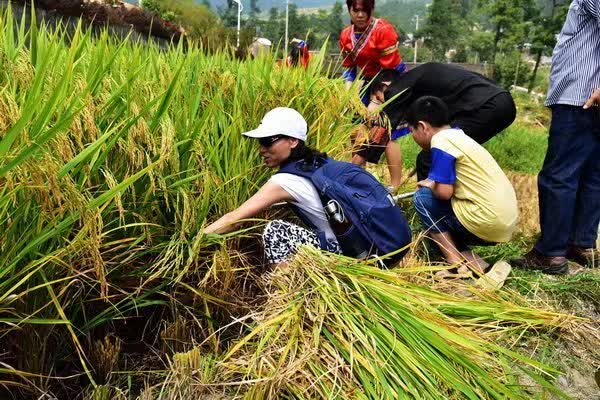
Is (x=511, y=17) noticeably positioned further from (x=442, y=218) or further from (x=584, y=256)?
(x=442, y=218)

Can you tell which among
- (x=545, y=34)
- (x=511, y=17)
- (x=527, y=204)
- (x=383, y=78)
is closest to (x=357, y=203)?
(x=383, y=78)

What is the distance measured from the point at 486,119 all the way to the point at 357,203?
1.20 metres

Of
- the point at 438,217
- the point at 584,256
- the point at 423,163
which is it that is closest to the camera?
the point at 438,217

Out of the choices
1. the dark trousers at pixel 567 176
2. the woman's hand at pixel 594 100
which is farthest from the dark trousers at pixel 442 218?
the woman's hand at pixel 594 100

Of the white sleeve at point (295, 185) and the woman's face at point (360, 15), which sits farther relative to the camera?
the woman's face at point (360, 15)

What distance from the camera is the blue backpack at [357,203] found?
2.08m

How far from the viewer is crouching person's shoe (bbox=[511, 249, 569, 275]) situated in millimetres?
2773

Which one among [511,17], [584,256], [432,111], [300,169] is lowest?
[511,17]

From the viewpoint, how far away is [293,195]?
80.8 inches

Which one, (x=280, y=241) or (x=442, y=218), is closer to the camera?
(x=280, y=241)

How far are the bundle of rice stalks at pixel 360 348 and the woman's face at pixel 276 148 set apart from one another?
47 centimetres

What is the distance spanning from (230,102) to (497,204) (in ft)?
3.82

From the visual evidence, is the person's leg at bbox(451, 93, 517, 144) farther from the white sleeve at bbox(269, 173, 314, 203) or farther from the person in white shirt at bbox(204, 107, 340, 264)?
the white sleeve at bbox(269, 173, 314, 203)

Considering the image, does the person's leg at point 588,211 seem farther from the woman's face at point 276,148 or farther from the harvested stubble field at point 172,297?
the woman's face at point 276,148
